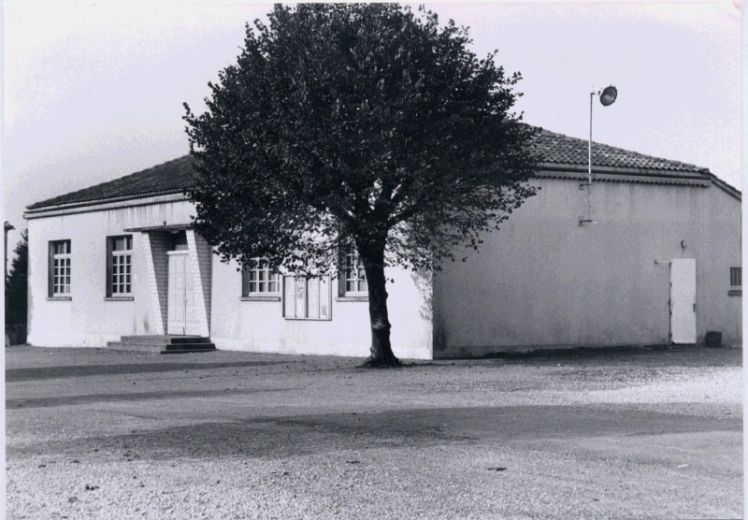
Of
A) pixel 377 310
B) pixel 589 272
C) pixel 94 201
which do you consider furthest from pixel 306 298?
pixel 94 201

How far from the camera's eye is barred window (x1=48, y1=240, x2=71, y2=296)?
31.8 metres

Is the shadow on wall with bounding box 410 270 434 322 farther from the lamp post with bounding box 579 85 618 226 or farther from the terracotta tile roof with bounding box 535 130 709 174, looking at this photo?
the lamp post with bounding box 579 85 618 226

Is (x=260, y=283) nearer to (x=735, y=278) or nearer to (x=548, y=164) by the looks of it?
(x=548, y=164)

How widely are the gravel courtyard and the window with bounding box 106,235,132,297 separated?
12102 millimetres

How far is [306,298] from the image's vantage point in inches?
969

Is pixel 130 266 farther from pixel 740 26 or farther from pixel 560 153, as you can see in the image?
pixel 740 26

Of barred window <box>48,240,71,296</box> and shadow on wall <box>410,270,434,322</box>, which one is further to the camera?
barred window <box>48,240,71,296</box>

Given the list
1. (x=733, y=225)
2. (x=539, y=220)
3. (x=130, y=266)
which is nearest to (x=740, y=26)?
(x=539, y=220)

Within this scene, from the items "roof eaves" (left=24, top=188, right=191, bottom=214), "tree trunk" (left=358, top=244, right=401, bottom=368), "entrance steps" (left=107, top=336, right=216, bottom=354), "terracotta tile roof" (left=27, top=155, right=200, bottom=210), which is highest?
"terracotta tile roof" (left=27, top=155, right=200, bottom=210)

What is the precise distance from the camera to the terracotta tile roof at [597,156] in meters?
24.0

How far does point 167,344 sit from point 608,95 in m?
15.7

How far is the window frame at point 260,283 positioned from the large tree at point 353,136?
5913mm

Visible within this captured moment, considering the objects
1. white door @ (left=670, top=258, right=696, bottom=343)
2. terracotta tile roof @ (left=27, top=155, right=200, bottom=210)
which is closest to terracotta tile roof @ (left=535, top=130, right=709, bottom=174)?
white door @ (left=670, top=258, right=696, bottom=343)

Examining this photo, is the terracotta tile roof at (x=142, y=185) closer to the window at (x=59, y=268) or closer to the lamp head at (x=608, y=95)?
the window at (x=59, y=268)
